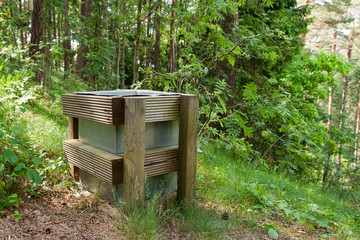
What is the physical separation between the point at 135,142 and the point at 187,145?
0.53m

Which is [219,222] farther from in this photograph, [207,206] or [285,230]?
[285,230]

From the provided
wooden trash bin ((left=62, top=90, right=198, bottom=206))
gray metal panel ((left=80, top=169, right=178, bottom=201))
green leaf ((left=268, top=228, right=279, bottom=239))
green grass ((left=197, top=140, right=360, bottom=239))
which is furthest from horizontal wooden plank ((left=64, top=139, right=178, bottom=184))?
green leaf ((left=268, top=228, right=279, bottom=239))

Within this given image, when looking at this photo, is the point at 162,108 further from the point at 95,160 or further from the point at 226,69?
the point at 226,69

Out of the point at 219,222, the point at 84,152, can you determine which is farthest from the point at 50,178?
the point at 219,222

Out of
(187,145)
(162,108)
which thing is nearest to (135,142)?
(162,108)

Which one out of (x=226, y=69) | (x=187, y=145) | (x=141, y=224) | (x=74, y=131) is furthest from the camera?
(x=226, y=69)

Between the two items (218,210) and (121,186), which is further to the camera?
(218,210)

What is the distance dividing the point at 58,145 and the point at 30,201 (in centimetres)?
99

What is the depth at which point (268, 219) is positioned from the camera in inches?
106

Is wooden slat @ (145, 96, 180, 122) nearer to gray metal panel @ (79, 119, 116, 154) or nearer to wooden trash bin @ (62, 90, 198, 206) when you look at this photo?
wooden trash bin @ (62, 90, 198, 206)

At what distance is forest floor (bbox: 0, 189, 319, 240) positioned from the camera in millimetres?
1906

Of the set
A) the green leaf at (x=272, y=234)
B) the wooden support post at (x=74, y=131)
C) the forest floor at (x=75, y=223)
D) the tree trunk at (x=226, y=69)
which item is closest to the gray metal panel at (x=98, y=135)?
the wooden support post at (x=74, y=131)

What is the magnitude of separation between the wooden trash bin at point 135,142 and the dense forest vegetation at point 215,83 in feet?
1.50

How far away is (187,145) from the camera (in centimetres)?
233
